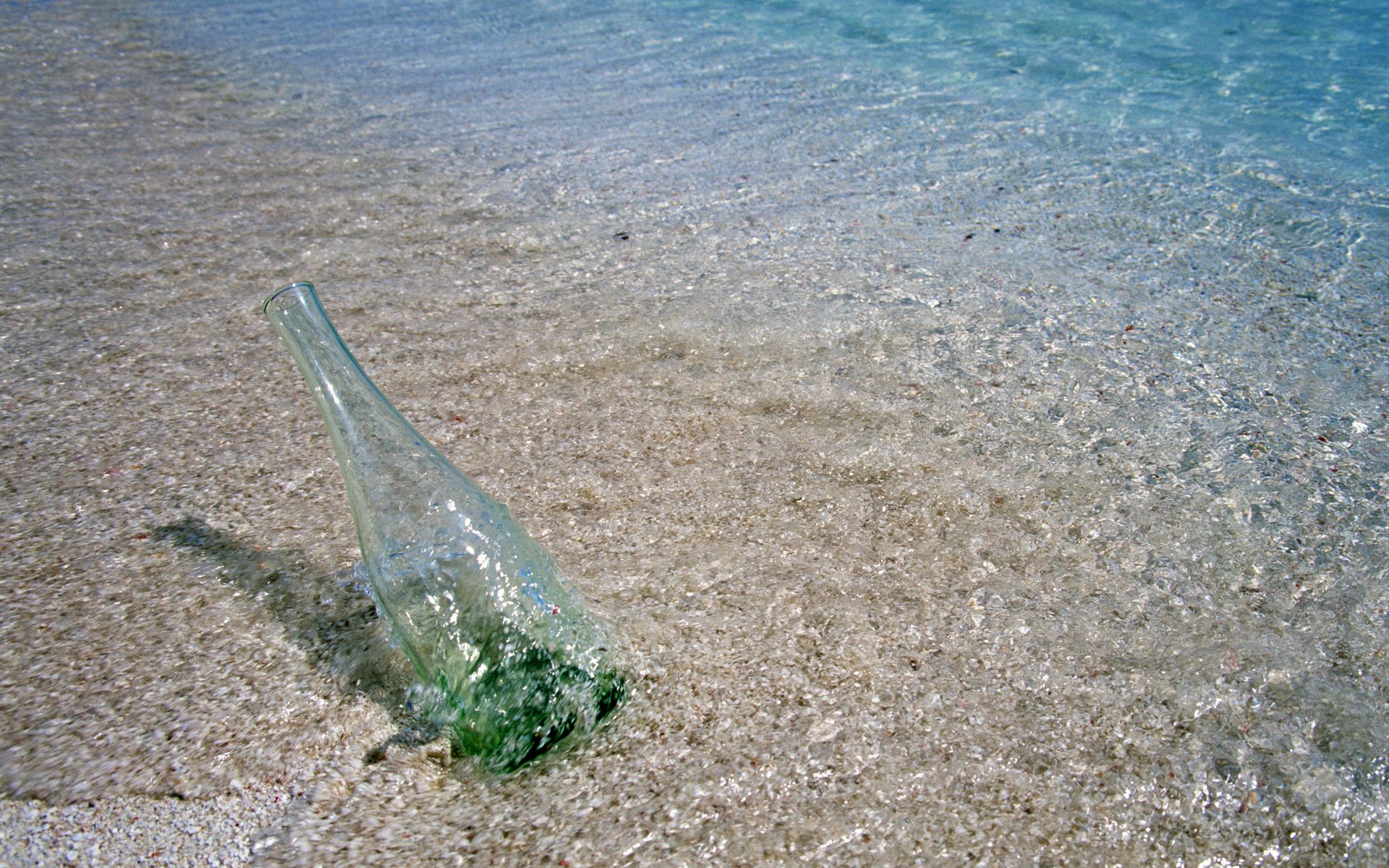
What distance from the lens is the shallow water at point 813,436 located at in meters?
1.48

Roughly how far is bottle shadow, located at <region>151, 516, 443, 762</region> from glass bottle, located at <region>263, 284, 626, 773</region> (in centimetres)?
7

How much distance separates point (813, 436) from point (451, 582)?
994 millimetres

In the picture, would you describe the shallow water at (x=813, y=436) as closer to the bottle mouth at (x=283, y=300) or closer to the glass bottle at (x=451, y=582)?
the glass bottle at (x=451, y=582)

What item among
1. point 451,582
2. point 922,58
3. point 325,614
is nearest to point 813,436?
point 451,582

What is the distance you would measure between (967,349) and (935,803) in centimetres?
145

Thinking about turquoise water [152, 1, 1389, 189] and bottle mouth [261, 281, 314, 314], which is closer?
bottle mouth [261, 281, 314, 314]

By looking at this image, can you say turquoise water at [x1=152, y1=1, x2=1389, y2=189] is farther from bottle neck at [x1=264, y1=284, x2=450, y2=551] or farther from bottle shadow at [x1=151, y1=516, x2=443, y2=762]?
bottle neck at [x1=264, y1=284, x2=450, y2=551]

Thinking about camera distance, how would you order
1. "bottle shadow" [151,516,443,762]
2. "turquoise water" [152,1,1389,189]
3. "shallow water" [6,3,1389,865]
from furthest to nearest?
"turquoise water" [152,1,1389,189] < "bottle shadow" [151,516,443,762] < "shallow water" [6,3,1389,865]

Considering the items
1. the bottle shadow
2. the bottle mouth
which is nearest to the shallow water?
the bottle shadow

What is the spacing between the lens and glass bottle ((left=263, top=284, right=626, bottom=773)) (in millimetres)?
1553

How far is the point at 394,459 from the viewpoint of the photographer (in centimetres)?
161

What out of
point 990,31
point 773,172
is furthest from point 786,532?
point 990,31

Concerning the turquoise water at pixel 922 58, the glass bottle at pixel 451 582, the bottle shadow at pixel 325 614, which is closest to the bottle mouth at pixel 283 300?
the glass bottle at pixel 451 582

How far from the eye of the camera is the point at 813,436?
229 centimetres
